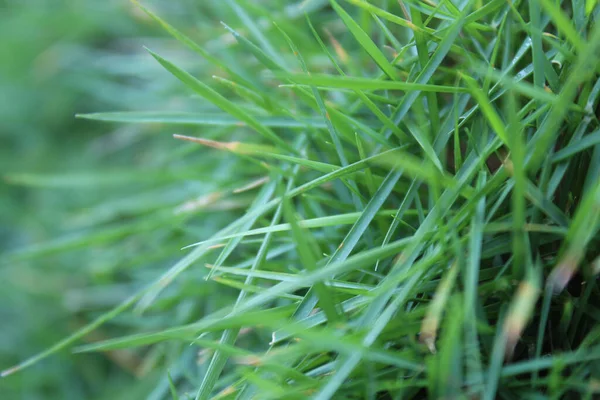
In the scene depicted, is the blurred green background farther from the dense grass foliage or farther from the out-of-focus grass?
the dense grass foliage

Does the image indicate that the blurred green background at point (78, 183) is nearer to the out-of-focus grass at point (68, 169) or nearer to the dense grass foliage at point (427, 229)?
the out-of-focus grass at point (68, 169)

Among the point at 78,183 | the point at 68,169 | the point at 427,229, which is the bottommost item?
the point at 68,169

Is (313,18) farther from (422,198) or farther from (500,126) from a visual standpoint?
(500,126)

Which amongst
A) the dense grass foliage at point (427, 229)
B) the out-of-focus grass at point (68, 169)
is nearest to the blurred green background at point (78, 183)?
the out-of-focus grass at point (68, 169)

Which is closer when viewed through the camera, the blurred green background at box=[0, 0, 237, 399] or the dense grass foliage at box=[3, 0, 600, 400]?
the dense grass foliage at box=[3, 0, 600, 400]

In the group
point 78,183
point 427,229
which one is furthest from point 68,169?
point 427,229

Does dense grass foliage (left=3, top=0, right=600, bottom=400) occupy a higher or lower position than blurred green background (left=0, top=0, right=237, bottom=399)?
higher

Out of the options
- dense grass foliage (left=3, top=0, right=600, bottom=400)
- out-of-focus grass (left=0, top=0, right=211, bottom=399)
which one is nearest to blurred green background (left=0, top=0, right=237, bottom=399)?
out-of-focus grass (left=0, top=0, right=211, bottom=399)

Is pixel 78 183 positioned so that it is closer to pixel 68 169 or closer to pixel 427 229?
pixel 68 169

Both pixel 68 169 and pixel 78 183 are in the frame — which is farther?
pixel 68 169
